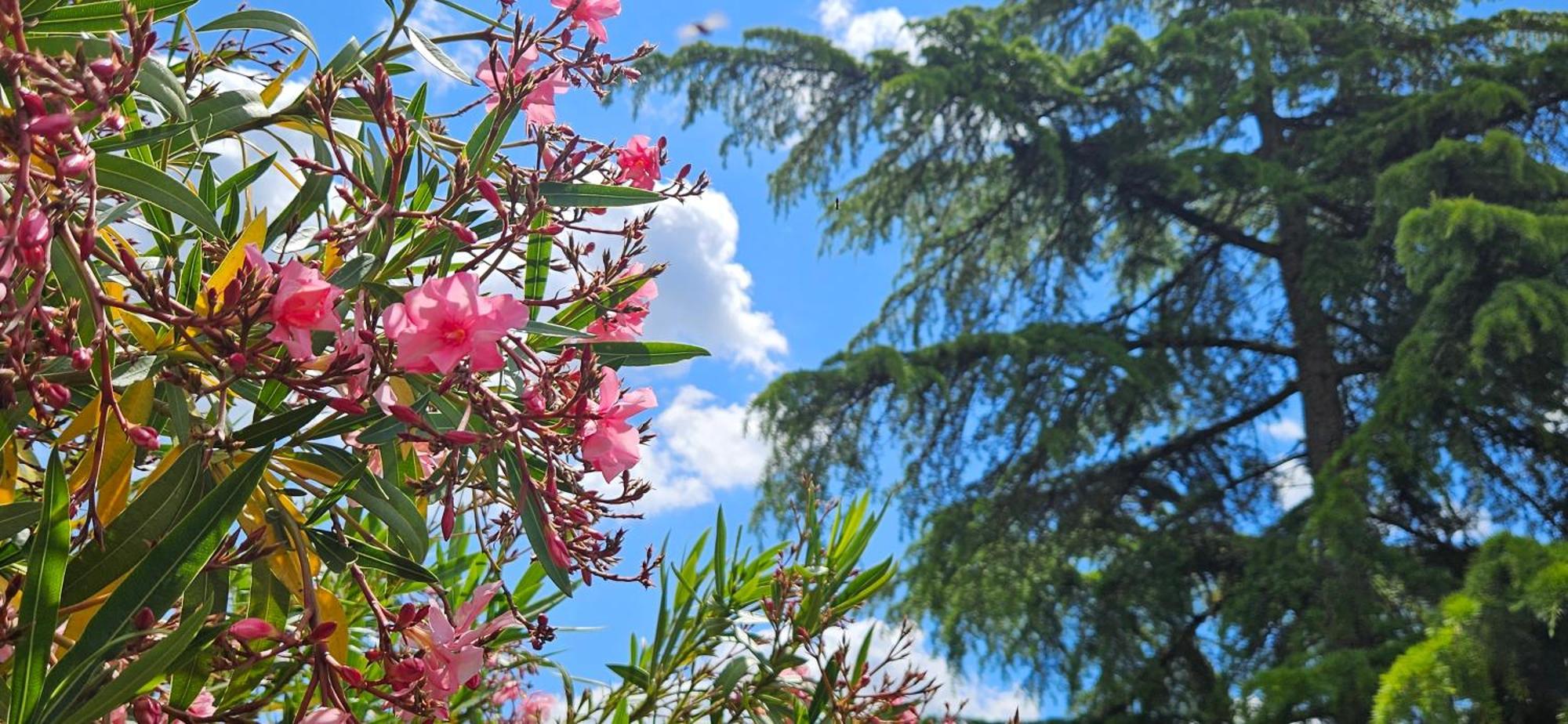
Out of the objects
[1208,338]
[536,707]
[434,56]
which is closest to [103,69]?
[434,56]

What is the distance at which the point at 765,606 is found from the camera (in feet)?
3.72

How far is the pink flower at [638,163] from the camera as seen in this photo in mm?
928

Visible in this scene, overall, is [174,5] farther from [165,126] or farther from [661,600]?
[661,600]

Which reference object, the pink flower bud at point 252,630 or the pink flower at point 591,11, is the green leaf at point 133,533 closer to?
the pink flower bud at point 252,630

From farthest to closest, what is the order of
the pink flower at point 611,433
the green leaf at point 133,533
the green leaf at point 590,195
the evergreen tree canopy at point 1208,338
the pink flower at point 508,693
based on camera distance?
1. the evergreen tree canopy at point 1208,338
2. the pink flower at point 508,693
3. the green leaf at point 590,195
4. the pink flower at point 611,433
5. the green leaf at point 133,533

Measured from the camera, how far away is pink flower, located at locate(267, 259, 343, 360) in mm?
571

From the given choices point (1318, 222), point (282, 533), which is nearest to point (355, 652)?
point (282, 533)

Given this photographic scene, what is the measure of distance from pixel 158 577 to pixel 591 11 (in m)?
0.50

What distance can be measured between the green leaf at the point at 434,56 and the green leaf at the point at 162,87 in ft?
0.58

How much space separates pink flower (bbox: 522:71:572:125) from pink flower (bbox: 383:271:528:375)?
286 mm

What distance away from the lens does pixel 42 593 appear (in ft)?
1.72

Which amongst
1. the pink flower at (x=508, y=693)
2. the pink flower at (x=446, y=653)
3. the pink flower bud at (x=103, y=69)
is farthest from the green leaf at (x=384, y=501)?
the pink flower at (x=508, y=693)

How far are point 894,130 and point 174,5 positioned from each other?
5.38 metres

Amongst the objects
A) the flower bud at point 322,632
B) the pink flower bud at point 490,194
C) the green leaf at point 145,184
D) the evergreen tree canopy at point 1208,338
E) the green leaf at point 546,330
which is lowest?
the flower bud at point 322,632
